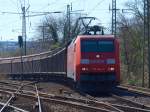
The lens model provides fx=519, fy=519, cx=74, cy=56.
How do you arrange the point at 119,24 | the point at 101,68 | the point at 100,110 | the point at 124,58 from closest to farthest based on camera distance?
1. the point at 100,110
2. the point at 101,68
3. the point at 124,58
4. the point at 119,24

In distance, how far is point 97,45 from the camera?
2595 centimetres

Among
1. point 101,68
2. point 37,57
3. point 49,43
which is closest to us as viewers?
point 101,68

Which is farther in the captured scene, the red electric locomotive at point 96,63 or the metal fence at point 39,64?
the metal fence at point 39,64

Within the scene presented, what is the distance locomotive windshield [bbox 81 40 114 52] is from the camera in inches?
1017

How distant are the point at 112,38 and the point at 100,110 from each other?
32.7 ft

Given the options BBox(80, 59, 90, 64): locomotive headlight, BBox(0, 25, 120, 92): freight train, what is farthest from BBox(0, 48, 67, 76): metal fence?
BBox(80, 59, 90, 64): locomotive headlight

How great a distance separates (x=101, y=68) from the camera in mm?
25500

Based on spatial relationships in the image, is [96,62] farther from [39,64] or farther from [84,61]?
[39,64]

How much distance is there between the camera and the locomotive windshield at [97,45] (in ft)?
84.7

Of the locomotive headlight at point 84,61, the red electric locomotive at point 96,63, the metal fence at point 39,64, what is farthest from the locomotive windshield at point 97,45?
the metal fence at point 39,64

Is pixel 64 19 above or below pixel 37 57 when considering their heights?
above

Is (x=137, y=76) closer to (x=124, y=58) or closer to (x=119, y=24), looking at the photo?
(x=124, y=58)

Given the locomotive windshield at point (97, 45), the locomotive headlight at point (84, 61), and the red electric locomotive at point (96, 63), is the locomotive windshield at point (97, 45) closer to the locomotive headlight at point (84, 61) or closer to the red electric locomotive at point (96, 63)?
the red electric locomotive at point (96, 63)

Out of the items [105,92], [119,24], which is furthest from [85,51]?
[119,24]
